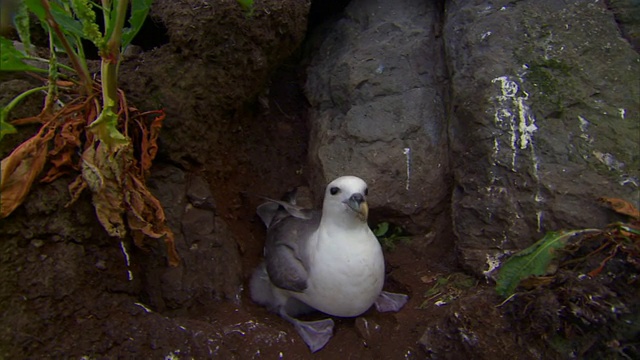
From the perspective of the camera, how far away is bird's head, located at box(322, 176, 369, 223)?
3.20m

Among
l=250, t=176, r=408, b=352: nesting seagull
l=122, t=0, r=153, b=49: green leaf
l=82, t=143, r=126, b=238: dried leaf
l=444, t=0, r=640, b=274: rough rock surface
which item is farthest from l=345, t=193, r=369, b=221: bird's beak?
l=122, t=0, r=153, b=49: green leaf

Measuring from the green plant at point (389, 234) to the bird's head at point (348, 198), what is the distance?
0.55 meters

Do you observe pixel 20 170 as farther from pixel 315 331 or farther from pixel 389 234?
pixel 389 234

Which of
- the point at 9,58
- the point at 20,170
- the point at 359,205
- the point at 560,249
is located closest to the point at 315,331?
the point at 359,205

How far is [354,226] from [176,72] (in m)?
1.53

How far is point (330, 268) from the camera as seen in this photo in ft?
10.8

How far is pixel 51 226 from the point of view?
263 centimetres

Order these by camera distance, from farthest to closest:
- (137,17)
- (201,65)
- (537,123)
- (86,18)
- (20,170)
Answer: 1. (201,65)
2. (537,123)
3. (137,17)
4. (86,18)
5. (20,170)

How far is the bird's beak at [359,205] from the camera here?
10.4 ft

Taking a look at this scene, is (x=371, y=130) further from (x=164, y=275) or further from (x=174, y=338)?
(x=174, y=338)

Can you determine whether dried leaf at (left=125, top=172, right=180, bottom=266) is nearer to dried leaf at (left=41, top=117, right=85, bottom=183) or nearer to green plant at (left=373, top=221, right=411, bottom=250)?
dried leaf at (left=41, top=117, right=85, bottom=183)

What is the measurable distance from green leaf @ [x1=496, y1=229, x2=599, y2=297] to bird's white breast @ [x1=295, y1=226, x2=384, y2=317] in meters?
0.85

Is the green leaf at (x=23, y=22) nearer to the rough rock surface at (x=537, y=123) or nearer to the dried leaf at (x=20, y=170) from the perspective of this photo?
the dried leaf at (x=20, y=170)

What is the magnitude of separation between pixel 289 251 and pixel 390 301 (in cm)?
76
